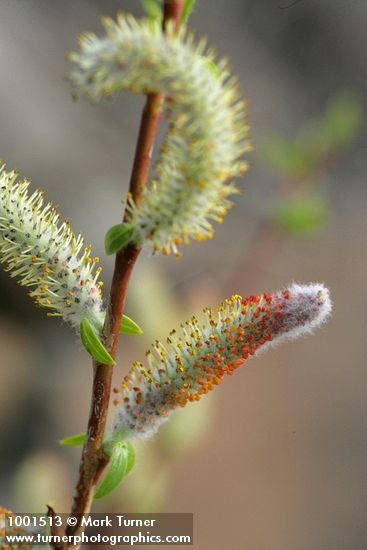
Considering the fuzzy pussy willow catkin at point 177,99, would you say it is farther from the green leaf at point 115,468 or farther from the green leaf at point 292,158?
the green leaf at point 292,158

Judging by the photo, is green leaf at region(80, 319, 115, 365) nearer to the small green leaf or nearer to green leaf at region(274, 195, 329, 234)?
the small green leaf

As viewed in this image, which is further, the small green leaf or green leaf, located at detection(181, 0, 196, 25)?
the small green leaf

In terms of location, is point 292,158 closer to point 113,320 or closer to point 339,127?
point 339,127

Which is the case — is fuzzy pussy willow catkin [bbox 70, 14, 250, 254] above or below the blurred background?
below

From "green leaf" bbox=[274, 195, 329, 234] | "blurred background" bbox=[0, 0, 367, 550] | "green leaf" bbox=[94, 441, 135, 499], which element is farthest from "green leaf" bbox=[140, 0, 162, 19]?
"blurred background" bbox=[0, 0, 367, 550]

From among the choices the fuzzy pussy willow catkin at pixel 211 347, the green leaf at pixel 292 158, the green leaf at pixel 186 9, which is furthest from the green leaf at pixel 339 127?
the green leaf at pixel 186 9

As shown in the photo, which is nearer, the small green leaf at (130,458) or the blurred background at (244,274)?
the small green leaf at (130,458)
